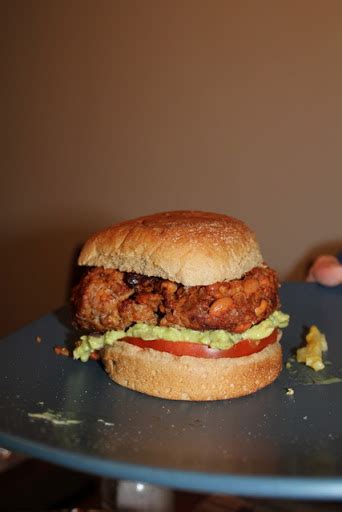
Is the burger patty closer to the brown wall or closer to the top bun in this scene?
the top bun

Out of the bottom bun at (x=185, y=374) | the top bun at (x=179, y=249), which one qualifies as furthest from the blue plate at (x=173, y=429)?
the top bun at (x=179, y=249)

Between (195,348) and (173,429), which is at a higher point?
(195,348)

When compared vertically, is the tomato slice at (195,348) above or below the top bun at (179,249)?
below

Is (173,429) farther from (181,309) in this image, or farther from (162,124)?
(162,124)

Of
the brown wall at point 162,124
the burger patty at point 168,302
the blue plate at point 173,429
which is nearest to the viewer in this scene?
the blue plate at point 173,429

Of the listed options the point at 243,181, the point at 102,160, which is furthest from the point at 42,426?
the point at 102,160

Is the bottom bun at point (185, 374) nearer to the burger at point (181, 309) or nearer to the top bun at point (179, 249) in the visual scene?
the burger at point (181, 309)

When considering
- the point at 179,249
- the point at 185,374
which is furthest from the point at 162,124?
the point at 185,374
